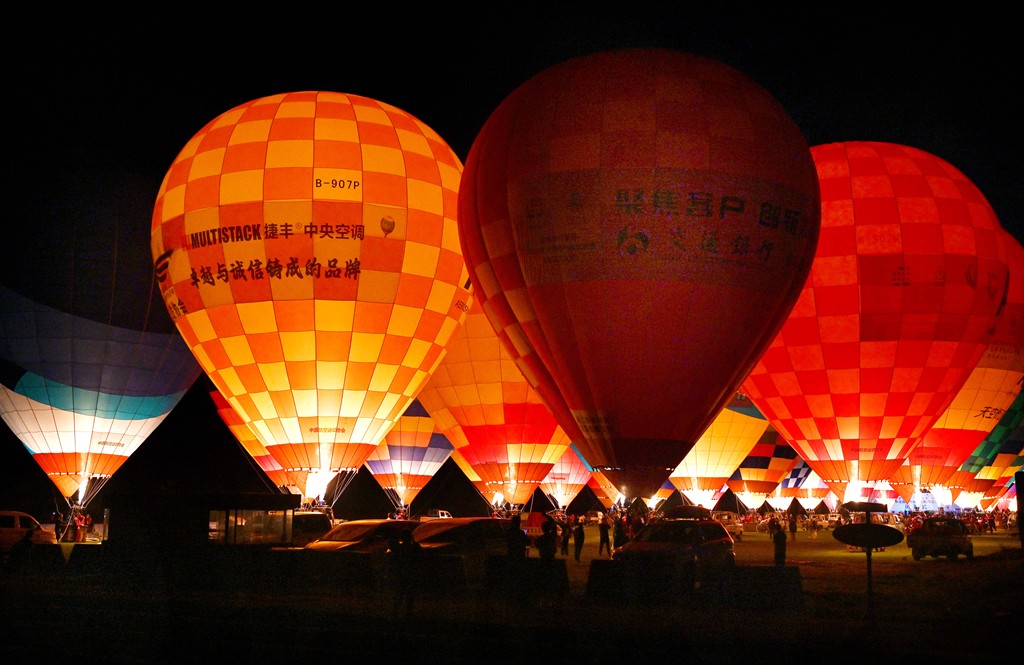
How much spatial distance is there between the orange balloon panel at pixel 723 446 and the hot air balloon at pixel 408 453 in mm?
8276

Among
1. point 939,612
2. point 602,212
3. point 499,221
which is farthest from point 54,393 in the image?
point 939,612

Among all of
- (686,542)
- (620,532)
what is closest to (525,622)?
(686,542)

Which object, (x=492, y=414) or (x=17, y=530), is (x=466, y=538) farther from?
(x=17, y=530)

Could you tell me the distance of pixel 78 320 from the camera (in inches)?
983

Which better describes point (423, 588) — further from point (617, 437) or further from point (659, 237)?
point (659, 237)

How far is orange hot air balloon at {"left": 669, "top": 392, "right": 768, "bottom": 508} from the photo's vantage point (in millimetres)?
33531

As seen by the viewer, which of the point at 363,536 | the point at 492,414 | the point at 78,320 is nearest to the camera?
the point at 363,536

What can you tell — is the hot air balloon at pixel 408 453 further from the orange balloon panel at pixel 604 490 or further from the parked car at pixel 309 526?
the orange balloon panel at pixel 604 490

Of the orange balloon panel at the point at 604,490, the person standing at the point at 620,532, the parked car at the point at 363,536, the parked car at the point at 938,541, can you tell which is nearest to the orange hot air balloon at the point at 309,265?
the parked car at the point at 363,536

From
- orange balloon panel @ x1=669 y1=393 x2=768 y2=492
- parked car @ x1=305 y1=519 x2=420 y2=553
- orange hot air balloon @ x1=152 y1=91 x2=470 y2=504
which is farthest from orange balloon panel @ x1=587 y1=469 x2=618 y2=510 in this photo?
parked car @ x1=305 y1=519 x2=420 y2=553

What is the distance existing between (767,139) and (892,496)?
23345 mm

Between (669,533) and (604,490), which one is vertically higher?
(604,490)

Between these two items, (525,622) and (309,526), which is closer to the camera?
(525,622)

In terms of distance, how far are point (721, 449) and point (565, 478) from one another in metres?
5.45
